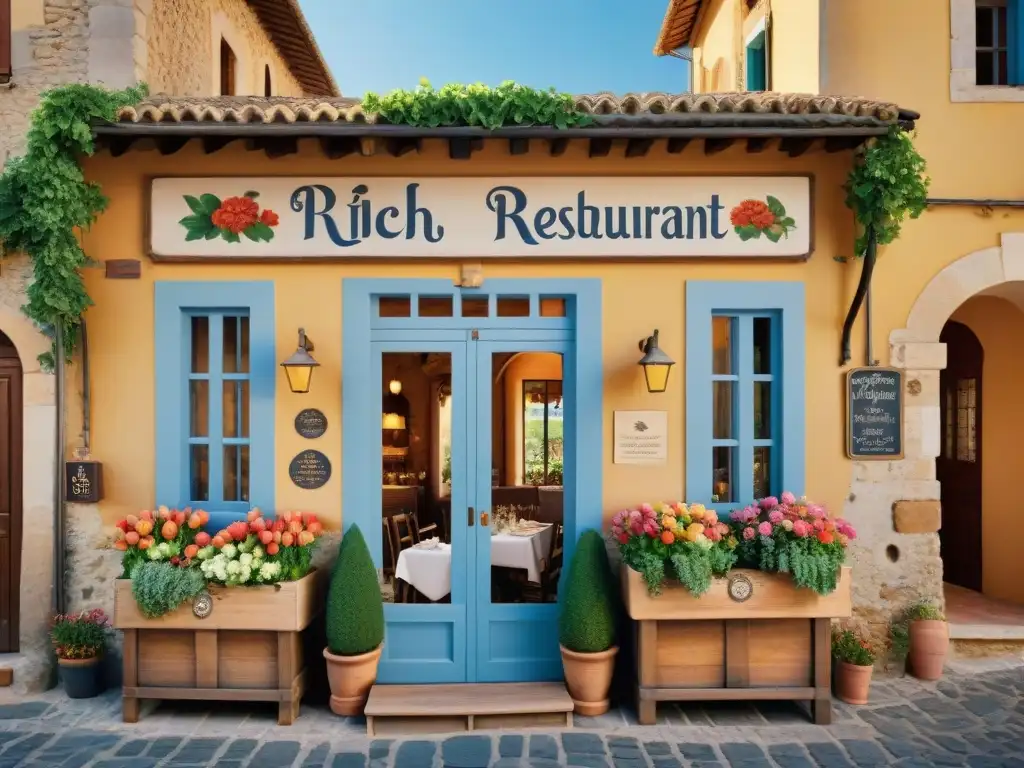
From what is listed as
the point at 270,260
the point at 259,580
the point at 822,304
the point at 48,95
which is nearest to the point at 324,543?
the point at 259,580

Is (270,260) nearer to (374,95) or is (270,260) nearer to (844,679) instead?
(374,95)

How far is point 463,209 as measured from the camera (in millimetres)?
5445

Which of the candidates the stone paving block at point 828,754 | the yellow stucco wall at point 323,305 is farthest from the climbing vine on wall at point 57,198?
the stone paving block at point 828,754

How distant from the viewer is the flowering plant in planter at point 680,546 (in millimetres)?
4758

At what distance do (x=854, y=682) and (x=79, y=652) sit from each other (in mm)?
5354

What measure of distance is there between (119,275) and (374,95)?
90.3 inches

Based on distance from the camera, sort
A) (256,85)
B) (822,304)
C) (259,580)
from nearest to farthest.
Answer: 1. (259,580)
2. (822,304)
3. (256,85)

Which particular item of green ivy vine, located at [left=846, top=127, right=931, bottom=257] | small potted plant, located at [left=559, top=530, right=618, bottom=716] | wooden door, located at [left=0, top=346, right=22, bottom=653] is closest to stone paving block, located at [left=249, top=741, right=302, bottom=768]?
small potted plant, located at [left=559, top=530, right=618, bottom=716]

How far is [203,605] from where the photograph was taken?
4836mm

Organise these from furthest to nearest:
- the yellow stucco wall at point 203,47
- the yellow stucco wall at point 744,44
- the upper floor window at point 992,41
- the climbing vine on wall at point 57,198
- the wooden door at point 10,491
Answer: the yellow stucco wall at point 744,44, the yellow stucco wall at point 203,47, the upper floor window at point 992,41, the wooden door at point 10,491, the climbing vine on wall at point 57,198

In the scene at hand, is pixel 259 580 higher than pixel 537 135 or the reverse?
the reverse

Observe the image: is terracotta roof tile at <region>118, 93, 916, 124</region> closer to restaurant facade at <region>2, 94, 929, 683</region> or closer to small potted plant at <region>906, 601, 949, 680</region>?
restaurant facade at <region>2, 94, 929, 683</region>

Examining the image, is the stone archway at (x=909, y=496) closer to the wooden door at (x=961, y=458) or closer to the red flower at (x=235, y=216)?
the wooden door at (x=961, y=458)

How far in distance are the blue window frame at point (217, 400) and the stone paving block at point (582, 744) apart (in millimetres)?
2607
